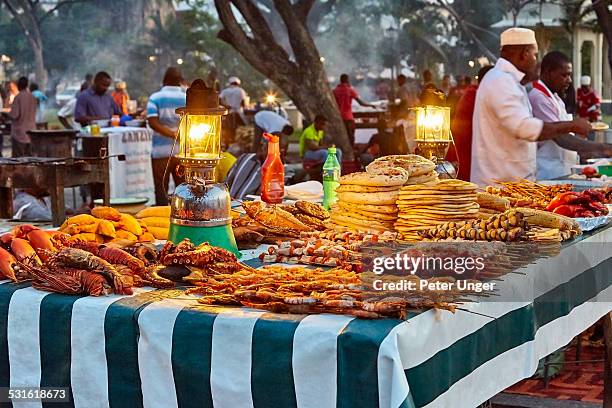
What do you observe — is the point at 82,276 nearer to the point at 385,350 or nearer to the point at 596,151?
the point at 385,350

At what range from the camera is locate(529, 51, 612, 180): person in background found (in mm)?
6805

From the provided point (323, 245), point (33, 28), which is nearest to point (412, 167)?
point (323, 245)

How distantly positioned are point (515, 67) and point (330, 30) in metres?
32.9

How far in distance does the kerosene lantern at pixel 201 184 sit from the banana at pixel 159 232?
45 centimetres

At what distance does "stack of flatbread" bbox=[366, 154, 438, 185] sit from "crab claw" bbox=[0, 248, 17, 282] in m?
1.39

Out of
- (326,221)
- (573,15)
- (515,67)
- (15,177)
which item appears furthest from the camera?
(573,15)

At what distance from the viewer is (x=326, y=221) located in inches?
165

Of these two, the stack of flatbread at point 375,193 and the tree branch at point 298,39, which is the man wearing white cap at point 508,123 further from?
the tree branch at point 298,39

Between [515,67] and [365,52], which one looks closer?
[515,67]

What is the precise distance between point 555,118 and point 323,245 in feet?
12.2

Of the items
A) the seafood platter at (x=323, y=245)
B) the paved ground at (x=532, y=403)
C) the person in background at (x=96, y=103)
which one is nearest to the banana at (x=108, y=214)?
the seafood platter at (x=323, y=245)

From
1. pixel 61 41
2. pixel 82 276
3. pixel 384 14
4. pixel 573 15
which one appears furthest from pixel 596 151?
pixel 61 41

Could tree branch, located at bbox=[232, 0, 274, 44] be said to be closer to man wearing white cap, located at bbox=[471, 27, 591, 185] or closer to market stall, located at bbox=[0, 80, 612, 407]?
man wearing white cap, located at bbox=[471, 27, 591, 185]

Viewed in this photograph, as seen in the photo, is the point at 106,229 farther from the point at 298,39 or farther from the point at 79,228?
the point at 298,39
